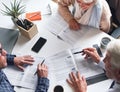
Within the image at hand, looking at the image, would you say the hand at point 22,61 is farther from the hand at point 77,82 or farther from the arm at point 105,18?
the arm at point 105,18

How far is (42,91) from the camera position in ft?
5.09

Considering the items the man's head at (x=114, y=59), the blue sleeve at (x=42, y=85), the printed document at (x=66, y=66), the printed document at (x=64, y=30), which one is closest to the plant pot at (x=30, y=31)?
the printed document at (x=64, y=30)

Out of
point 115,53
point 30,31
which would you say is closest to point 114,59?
point 115,53

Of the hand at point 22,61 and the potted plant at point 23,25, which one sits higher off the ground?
the potted plant at point 23,25

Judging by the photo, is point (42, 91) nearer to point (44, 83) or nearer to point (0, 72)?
point (44, 83)

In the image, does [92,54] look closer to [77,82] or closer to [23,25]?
[77,82]

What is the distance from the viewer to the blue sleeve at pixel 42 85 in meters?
1.56

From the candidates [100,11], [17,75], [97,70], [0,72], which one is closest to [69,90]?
[97,70]

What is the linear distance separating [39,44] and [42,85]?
37cm

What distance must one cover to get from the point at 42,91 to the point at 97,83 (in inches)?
15.2

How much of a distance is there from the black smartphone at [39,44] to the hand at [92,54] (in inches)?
13.6

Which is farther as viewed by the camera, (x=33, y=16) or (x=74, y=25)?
(x=33, y=16)

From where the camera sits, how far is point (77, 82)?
158 cm

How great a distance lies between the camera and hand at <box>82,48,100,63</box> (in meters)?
1.66
